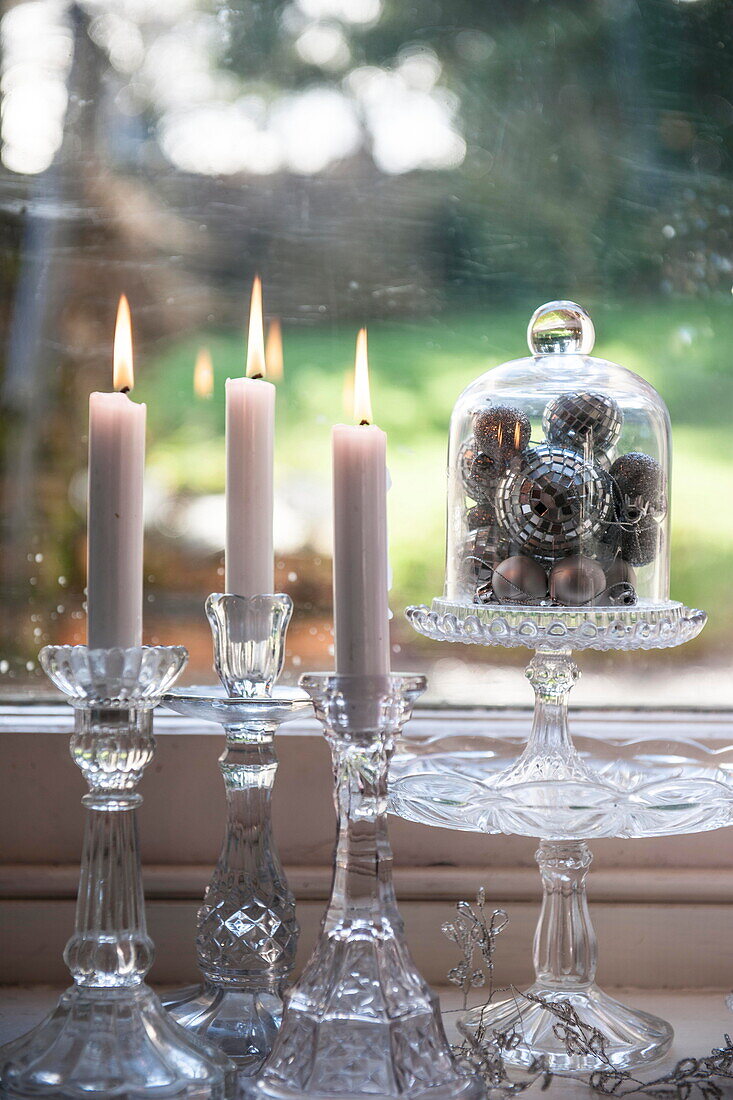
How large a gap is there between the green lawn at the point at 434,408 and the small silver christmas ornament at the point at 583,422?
0.69 ft

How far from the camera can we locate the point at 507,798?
0.65 meters

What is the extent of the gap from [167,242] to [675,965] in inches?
27.3

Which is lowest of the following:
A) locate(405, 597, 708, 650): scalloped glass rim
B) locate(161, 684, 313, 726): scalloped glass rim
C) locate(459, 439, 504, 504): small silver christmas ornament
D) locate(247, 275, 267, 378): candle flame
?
locate(161, 684, 313, 726): scalloped glass rim

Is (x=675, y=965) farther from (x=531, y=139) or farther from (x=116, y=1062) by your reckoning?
(x=531, y=139)

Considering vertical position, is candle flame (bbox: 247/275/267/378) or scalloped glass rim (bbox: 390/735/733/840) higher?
candle flame (bbox: 247/275/267/378)

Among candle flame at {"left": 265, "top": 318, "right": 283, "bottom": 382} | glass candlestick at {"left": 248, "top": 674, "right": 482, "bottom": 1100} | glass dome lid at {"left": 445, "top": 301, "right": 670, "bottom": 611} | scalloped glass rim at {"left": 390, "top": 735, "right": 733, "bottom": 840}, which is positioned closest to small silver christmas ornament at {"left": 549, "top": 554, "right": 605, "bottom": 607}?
glass dome lid at {"left": 445, "top": 301, "right": 670, "bottom": 611}

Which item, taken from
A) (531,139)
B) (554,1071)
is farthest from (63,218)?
(554,1071)

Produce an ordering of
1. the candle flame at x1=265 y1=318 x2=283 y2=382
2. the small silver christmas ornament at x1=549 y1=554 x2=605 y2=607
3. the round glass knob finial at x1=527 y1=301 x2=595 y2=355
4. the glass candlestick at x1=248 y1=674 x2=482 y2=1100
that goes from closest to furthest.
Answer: the glass candlestick at x1=248 y1=674 x2=482 y2=1100 < the small silver christmas ornament at x1=549 y1=554 x2=605 y2=607 < the round glass knob finial at x1=527 y1=301 x2=595 y2=355 < the candle flame at x1=265 y1=318 x2=283 y2=382

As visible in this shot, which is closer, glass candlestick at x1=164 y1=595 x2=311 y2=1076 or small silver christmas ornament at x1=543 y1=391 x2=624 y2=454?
glass candlestick at x1=164 y1=595 x2=311 y2=1076

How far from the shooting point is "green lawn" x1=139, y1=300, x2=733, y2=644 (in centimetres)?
98

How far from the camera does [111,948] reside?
22.3 inches

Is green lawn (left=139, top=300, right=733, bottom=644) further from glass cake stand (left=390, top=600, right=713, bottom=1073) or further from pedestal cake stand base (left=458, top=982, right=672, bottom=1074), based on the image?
pedestal cake stand base (left=458, top=982, right=672, bottom=1074)

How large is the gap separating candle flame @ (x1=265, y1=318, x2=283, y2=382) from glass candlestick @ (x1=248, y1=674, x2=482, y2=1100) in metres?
0.48

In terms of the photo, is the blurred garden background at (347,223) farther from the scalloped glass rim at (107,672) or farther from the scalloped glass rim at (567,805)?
the scalloped glass rim at (107,672)
